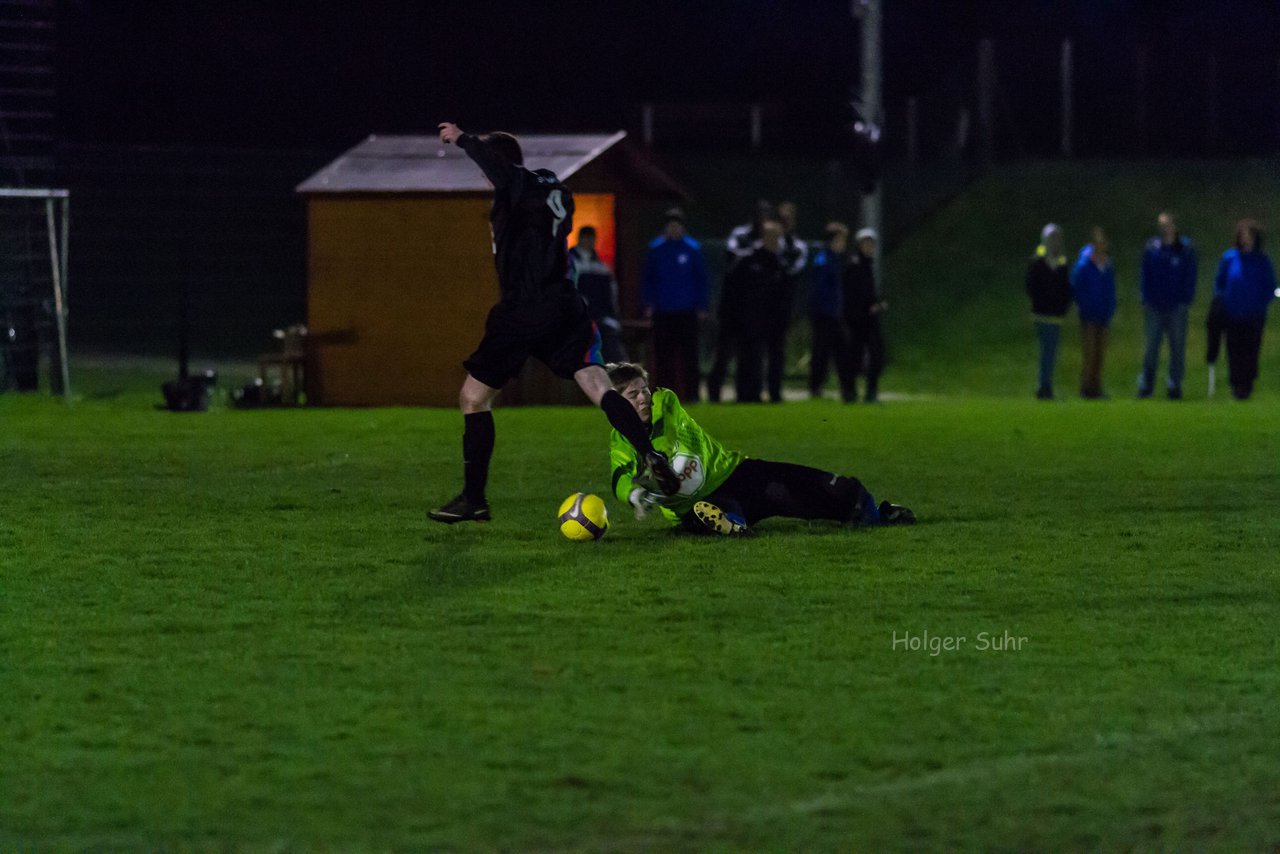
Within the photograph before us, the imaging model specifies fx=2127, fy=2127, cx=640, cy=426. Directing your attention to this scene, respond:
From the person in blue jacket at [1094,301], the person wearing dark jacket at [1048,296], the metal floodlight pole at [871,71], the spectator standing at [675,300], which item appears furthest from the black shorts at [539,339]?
the person in blue jacket at [1094,301]

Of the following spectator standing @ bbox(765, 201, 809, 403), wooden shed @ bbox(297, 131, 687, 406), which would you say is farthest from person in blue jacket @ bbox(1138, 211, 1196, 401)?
wooden shed @ bbox(297, 131, 687, 406)

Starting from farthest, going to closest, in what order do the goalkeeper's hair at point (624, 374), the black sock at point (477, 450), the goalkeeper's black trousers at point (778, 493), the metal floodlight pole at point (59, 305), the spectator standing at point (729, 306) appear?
the spectator standing at point (729, 306) < the metal floodlight pole at point (59, 305) < the black sock at point (477, 450) < the goalkeeper's black trousers at point (778, 493) < the goalkeeper's hair at point (624, 374)

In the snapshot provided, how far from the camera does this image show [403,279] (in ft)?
71.1

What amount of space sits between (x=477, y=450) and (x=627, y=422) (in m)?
1.25

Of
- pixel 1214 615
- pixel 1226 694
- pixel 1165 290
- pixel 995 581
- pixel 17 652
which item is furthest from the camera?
pixel 1165 290

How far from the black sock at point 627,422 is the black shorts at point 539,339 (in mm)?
540

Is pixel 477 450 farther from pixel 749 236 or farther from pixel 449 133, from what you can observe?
pixel 749 236

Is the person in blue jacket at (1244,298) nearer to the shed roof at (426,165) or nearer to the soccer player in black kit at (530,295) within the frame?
the shed roof at (426,165)

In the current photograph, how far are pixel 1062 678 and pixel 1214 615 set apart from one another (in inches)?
60.3

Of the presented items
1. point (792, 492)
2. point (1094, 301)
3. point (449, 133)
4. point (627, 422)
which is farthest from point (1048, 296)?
point (449, 133)

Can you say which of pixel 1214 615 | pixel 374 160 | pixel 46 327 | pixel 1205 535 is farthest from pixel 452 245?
pixel 1214 615

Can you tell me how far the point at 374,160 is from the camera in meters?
22.3

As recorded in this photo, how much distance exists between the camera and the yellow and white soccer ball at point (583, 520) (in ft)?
33.0

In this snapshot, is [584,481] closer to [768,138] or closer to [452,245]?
[452,245]
